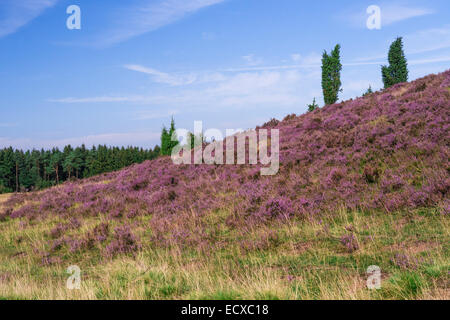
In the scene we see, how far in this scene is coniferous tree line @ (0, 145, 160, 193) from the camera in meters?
90.6

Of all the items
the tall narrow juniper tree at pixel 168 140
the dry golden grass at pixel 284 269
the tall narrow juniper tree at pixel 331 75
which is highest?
the tall narrow juniper tree at pixel 331 75

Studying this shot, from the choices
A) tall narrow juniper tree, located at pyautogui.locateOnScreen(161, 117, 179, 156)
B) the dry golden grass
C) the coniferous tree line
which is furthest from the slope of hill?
the coniferous tree line

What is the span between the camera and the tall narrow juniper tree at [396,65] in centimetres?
4769

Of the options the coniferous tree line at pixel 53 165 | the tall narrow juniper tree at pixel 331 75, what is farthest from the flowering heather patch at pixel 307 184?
the coniferous tree line at pixel 53 165

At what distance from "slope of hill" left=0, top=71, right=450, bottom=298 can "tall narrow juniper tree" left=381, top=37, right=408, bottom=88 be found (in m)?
33.3

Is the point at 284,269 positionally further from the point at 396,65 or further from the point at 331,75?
the point at 396,65

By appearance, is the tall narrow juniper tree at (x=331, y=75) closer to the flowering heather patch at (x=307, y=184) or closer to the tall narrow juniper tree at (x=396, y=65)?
the tall narrow juniper tree at (x=396, y=65)

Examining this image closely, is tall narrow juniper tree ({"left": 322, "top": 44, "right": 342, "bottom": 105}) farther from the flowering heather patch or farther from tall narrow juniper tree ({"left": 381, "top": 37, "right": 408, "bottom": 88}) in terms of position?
the flowering heather patch

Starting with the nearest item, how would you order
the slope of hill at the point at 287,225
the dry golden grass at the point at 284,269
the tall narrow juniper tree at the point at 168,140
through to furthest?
the dry golden grass at the point at 284,269
the slope of hill at the point at 287,225
the tall narrow juniper tree at the point at 168,140

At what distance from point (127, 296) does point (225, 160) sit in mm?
16246

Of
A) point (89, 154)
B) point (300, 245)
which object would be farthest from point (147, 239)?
point (89, 154)

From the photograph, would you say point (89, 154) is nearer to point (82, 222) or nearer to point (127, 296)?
point (82, 222)

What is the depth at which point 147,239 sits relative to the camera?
10.4 metres

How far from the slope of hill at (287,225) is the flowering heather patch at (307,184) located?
0.06 metres
